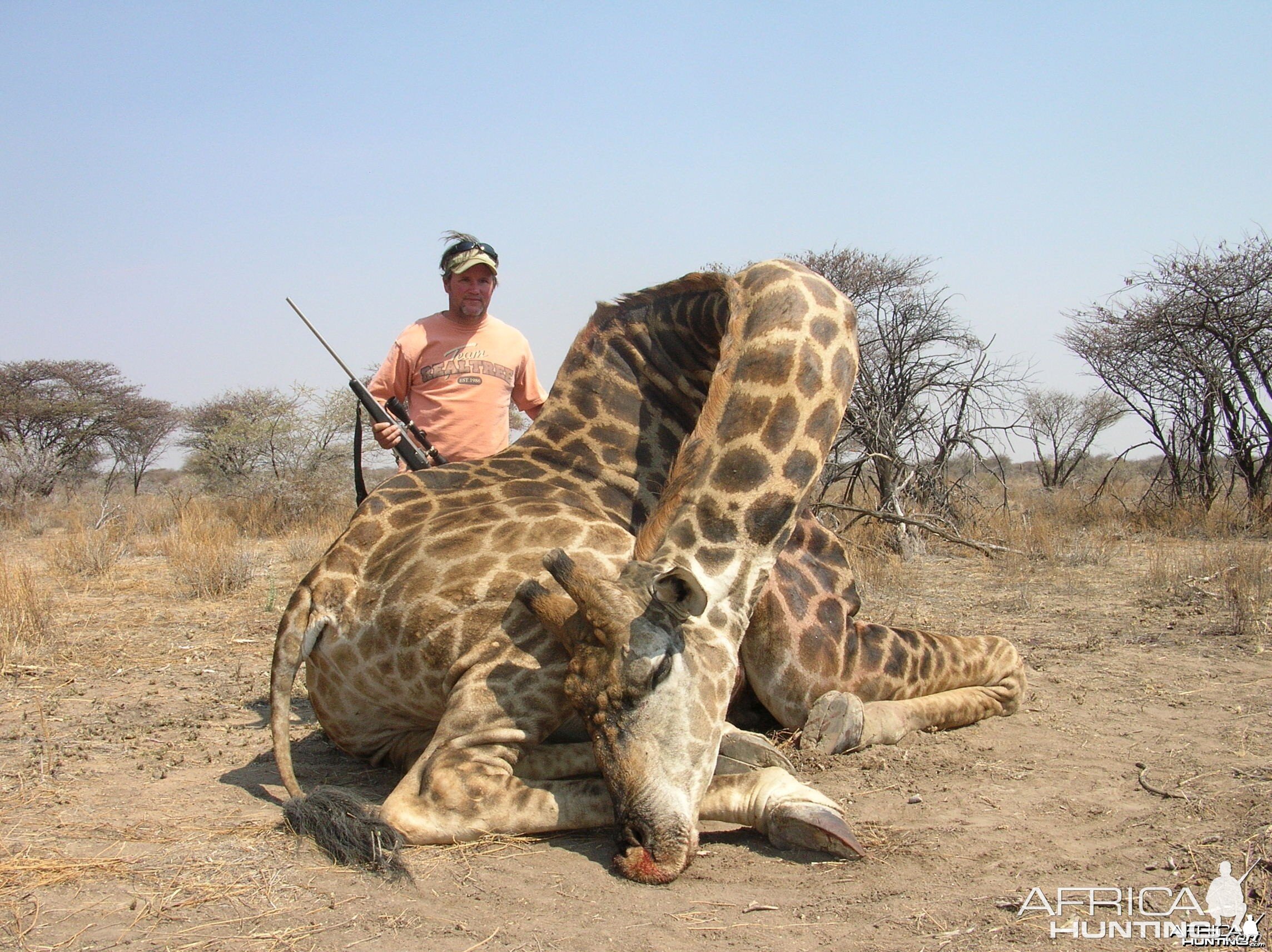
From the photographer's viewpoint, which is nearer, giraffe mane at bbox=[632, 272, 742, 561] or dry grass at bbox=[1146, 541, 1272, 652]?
giraffe mane at bbox=[632, 272, 742, 561]

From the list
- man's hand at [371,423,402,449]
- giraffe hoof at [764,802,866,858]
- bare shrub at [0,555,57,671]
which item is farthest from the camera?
bare shrub at [0,555,57,671]

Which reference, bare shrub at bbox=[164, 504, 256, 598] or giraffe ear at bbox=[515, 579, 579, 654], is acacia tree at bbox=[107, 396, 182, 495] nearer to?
bare shrub at bbox=[164, 504, 256, 598]

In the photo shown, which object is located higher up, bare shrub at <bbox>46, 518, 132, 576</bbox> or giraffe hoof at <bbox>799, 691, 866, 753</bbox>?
giraffe hoof at <bbox>799, 691, 866, 753</bbox>

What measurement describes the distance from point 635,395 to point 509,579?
3.91 ft

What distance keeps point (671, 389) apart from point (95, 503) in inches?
637

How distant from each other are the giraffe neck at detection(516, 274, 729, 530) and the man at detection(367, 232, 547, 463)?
47.6 inches

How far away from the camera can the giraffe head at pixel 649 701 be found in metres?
2.70

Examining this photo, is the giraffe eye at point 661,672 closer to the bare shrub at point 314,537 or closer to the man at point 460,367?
the man at point 460,367

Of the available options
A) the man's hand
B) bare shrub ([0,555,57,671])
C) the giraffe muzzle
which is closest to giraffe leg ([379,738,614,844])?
the giraffe muzzle

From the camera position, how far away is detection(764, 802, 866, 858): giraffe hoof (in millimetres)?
2801

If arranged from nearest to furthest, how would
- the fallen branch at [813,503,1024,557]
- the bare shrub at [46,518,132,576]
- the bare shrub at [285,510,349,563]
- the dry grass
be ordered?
the dry grass < the fallen branch at [813,503,1024,557] < the bare shrub at [46,518,132,576] < the bare shrub at [285,510,349,563]

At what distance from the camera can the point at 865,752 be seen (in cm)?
384

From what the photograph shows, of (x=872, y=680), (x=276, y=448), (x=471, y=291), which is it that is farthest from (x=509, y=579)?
(x=276, y=448)

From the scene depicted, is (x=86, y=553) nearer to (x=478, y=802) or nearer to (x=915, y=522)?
(x=915, y=522)
